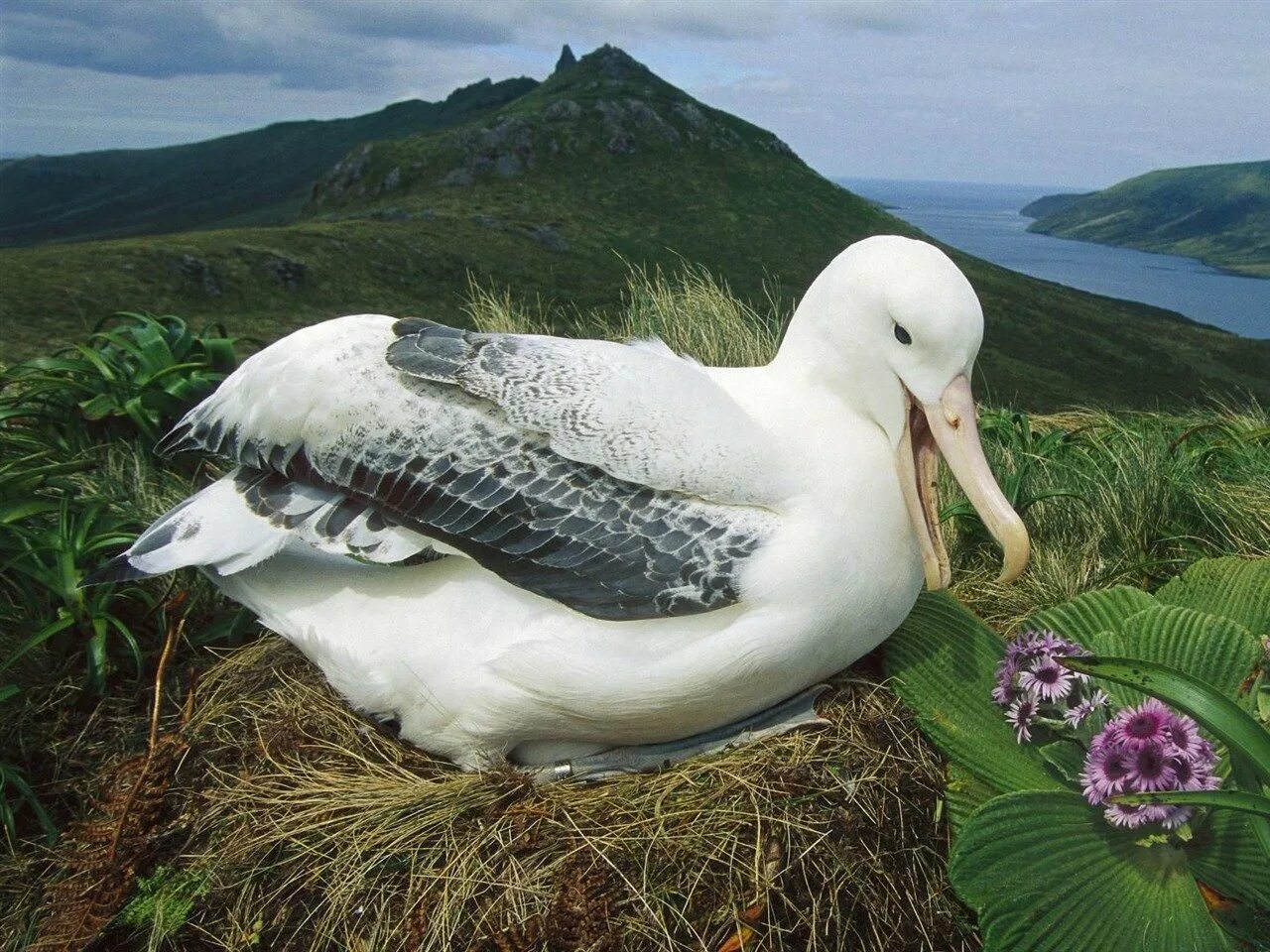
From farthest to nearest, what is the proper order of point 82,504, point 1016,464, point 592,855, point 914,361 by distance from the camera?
point 1016,464 < point 82,504 < point 592,855 < point 914,361

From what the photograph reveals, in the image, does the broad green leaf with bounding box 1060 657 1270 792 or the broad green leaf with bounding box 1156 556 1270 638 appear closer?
the broad green leaf with bounding box 1060 657 1270 792

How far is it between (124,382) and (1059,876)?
4.02 m

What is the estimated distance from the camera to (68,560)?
3197 mm

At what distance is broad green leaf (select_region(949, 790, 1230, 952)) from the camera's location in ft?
6.88

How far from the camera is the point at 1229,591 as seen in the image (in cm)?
293

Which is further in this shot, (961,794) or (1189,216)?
(1189,216)

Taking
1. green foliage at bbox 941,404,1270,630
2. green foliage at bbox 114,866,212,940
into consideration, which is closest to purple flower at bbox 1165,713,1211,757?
green foliage at bbox 941,404,1270,630

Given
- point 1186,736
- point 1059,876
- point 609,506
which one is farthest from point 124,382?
point 1186,736

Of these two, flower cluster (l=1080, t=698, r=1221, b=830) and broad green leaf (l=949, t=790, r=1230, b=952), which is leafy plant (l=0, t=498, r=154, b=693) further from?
flower cluster (l=1080, t=698, r=1221, b=830)

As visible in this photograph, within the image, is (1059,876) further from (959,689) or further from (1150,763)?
(959,689)

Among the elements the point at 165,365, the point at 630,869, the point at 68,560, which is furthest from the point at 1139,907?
the point at 165,365

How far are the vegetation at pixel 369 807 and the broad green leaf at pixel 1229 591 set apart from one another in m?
0.62

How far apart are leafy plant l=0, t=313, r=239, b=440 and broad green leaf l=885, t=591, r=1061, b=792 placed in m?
3.09

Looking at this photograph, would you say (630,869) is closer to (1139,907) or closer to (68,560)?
(1139,907)
